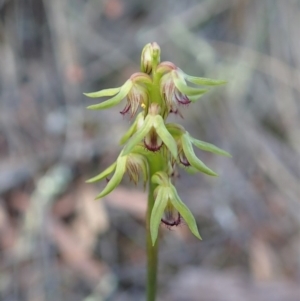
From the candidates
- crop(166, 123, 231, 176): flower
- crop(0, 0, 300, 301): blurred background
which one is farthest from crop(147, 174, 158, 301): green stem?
crop(0, 0, 300, 301): blurred background

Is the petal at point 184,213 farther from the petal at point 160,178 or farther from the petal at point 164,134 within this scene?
the petal at point 164,134

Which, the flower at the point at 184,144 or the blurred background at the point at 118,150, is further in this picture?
the blurred background at the point at 118,150

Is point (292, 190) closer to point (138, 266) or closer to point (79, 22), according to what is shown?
point (138, 266)

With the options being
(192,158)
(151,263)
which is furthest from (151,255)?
(192,158)

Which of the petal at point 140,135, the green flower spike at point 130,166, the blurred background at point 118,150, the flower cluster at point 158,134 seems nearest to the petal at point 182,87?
the flower cluster at point 158,134

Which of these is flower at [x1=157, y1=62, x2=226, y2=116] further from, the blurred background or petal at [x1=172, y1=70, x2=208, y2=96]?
the blurred background

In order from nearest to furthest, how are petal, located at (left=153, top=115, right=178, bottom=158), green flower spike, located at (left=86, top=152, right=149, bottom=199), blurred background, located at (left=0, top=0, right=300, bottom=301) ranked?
1. petal, located at (left=153, top=115, right=178, bottom=158)
2. green flower spike, located at (left=86, top=152, right=149, bottom=199)
3. blurred background, located at (left=0, top=0, right=300, bottom=301)

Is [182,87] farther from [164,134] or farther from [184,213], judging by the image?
[184,213]

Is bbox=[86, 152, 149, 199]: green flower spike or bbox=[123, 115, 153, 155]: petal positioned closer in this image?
bbox=[123, 115, 153, 155]: petal

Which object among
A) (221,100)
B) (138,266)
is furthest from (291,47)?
(138,266)
